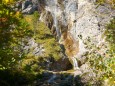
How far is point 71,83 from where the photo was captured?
73.6 ft

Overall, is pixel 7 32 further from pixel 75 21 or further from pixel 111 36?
pixel 75 21

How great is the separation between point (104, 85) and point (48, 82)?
5.98m

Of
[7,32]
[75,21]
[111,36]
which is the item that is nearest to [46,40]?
[75,21]

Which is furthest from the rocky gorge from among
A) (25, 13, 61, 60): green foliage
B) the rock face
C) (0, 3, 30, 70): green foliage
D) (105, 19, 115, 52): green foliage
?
(105, 19, 115, 52): green foliage

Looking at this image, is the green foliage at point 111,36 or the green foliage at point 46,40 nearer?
the green foliage at point 111,36

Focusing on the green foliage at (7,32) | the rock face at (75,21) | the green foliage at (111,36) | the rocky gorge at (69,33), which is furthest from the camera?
the rock face at (75,21)

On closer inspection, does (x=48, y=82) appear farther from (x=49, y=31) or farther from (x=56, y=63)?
(x=49, y=31)

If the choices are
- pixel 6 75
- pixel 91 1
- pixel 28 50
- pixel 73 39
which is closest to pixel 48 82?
pixel 6 75

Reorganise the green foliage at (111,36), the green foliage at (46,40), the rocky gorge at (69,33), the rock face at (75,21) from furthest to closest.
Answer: the rock face at (75,21) < the green foliage at (46,40) < the rocky gorge at (69,33) < the green foliage at (111,36)

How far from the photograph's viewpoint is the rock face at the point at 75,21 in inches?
1194

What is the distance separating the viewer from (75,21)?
3403 centimetres

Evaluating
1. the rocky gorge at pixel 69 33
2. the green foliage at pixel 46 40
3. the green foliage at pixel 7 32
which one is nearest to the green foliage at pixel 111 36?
the green foliage at pixel 7 32

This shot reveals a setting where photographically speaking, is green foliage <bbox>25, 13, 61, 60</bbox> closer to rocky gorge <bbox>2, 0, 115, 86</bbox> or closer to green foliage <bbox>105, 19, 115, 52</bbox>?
rocky gorge <bbox>2, 0, 115, 86</bbox>

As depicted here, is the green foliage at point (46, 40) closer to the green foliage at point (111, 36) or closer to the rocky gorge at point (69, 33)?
the rocky gorge at point (69, 33)
